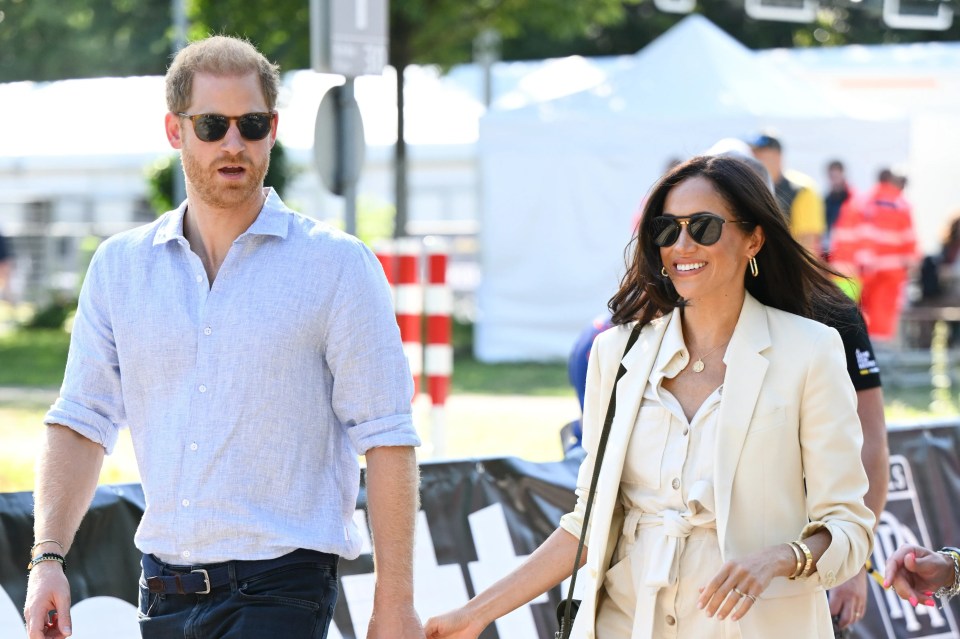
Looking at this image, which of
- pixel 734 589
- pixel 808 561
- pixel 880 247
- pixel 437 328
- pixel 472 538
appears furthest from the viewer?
pixel 880 247

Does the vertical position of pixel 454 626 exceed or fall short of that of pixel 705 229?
it falls short

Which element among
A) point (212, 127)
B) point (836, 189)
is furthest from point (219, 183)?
point (836, 189)

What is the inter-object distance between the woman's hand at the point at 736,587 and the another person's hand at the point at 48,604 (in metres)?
1.46

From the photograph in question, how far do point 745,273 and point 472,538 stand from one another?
2.12 m

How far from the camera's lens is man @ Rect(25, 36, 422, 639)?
320 cm

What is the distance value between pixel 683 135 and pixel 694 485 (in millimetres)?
14556

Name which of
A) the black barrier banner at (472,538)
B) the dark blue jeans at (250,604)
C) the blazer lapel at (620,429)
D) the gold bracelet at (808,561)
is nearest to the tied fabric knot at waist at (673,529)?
the blazer lapel at (620,429)

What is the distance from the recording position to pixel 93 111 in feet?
89.9

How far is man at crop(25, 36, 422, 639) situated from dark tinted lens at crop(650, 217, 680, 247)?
679 millimetres

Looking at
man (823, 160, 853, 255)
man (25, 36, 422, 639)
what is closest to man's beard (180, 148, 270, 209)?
man (25, 36, 422, 639)

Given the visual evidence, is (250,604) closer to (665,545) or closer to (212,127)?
(665,545)

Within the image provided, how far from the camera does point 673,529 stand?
3256mm

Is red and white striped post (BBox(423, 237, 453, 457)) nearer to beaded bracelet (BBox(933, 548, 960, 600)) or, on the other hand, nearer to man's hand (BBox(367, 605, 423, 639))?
beaded bracelet (BBox(933, 548, 960, 600))

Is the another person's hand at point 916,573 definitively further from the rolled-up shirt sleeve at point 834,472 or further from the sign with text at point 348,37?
the sign with text at point 348,37
